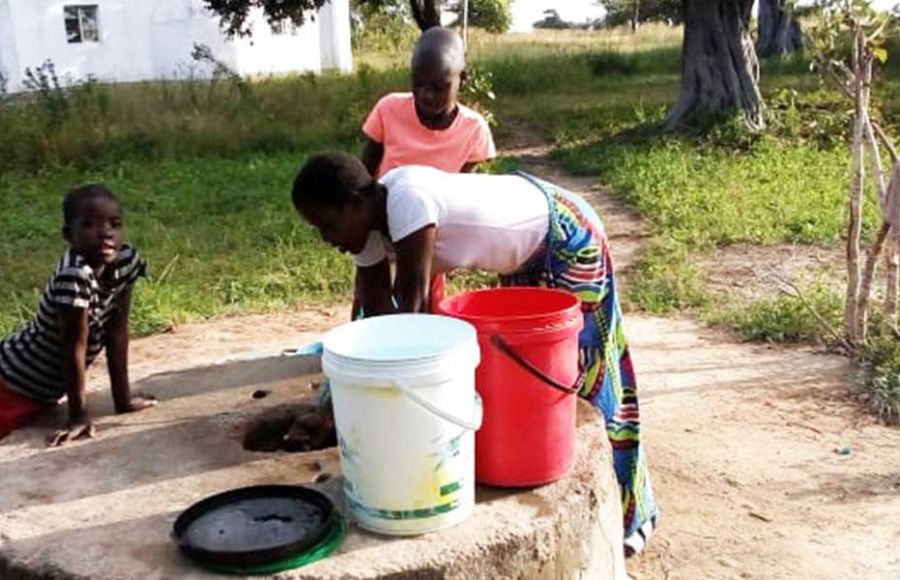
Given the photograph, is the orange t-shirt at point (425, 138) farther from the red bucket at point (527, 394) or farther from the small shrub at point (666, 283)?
the small shrub at point (666, 283)

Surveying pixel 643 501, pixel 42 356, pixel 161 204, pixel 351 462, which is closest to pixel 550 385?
pixel 351 462

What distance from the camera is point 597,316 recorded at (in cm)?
268

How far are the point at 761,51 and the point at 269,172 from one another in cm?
1499

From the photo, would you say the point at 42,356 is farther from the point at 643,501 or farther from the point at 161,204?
the point at 161,204

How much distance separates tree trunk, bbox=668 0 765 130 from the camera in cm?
1069

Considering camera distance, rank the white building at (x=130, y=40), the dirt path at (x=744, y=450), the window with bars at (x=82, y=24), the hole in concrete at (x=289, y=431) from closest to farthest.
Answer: the hole in concrete at (x=289, y=431) < the dirt path at (x=744, y=450) < the white building at (x=130, y=40) < the window with bars at (x=82, y=24)

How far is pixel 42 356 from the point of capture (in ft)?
9.25

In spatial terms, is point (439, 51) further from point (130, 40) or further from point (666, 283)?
point (130, 40)

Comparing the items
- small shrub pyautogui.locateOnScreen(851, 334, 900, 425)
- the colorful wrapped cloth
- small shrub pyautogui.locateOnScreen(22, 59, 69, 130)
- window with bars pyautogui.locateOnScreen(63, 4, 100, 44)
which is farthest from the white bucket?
window with bars pyautogui.locateOnScreen(63, 4, 100, 44)

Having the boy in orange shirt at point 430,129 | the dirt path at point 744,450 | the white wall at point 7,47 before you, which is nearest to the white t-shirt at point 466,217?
the boy in orange shirt at point 430,129

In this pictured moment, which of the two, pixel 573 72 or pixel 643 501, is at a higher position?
pixel 573 72

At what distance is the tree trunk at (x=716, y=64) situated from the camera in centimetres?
1069

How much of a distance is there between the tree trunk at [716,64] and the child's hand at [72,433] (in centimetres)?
889

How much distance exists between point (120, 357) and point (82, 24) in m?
18.4
